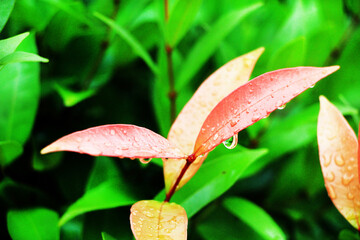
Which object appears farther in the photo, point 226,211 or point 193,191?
point 226,211

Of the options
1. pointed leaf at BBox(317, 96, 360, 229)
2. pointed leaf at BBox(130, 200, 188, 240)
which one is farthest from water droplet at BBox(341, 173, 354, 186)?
pointed leaf at BBox(130, 200, 188, 240)

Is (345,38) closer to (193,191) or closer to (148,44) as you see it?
(148,44)

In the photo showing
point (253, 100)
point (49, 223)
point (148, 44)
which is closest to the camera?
point (253, 100)

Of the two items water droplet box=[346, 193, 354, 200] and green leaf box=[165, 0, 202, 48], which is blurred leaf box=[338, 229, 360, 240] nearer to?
water droplet box=[346, 193, 354, 200]

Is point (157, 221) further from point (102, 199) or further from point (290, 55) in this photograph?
point (290, 55)

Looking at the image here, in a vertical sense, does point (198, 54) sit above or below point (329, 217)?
above

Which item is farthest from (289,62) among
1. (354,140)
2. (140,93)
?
(140,93)
